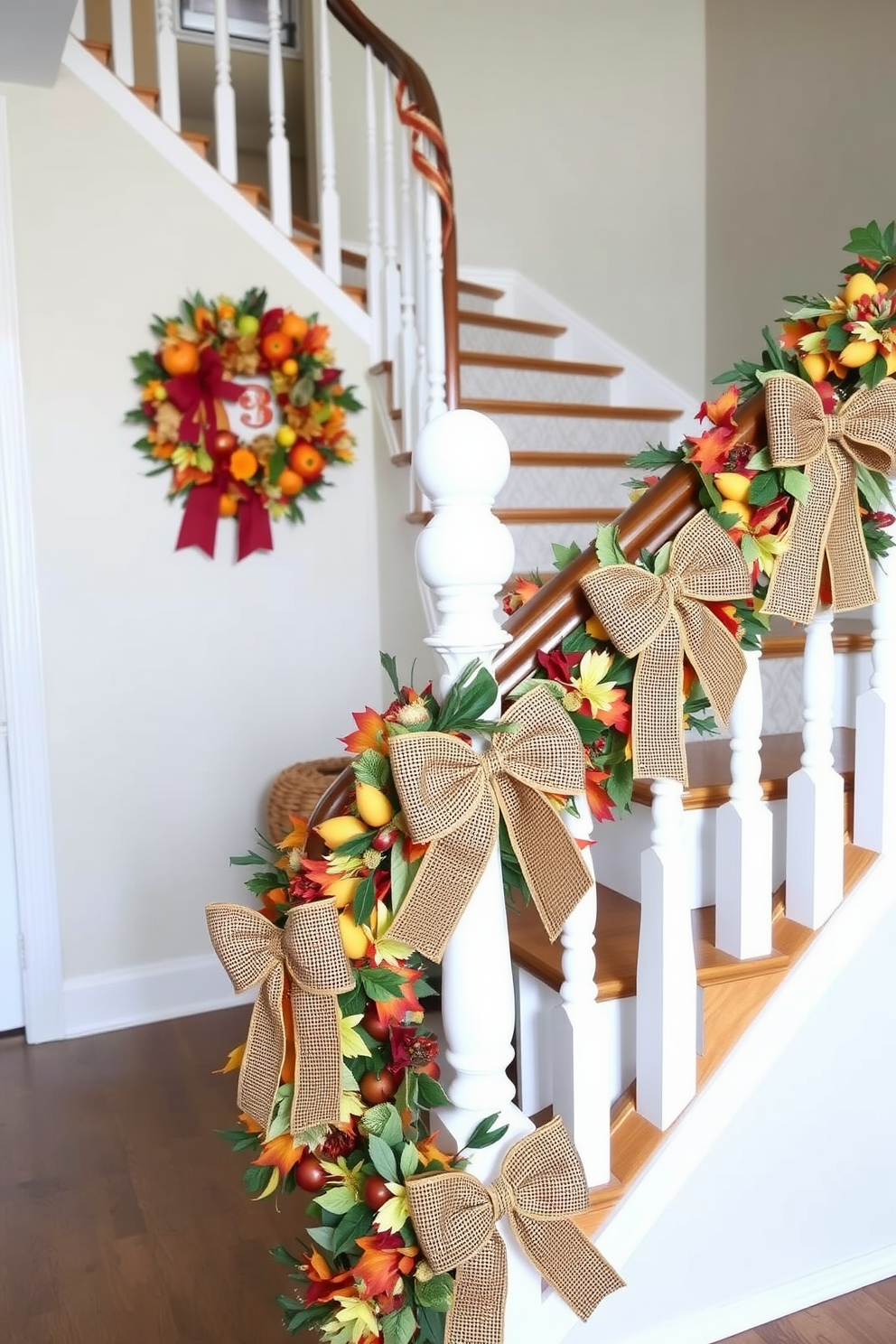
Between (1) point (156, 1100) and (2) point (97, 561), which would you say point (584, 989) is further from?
(2) point (97, 561)

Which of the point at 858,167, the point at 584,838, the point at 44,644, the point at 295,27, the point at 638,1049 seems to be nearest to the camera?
the point at 584,838

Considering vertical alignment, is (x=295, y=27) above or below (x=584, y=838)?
above

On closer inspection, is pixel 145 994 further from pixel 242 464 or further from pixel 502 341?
pixel 502 341

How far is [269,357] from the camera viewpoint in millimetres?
2734

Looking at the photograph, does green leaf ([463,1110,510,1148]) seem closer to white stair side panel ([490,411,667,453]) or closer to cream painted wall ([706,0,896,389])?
white stair side panel ([490,411,667,453])

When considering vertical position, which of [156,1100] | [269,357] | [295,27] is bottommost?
[156,1100]

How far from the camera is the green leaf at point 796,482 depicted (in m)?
1.31

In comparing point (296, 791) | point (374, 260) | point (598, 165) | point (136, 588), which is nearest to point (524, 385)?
point (374, 260)

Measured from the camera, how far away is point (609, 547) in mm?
1237

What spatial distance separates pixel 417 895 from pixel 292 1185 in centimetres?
38

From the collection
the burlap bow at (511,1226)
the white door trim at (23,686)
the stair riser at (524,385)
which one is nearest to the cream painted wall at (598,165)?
the stair riser at (524,385)

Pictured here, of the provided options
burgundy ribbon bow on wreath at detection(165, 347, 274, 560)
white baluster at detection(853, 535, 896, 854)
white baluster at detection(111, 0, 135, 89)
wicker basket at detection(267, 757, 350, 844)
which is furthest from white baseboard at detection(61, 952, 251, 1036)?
white baluster at detection(111, 0, 135, 89)

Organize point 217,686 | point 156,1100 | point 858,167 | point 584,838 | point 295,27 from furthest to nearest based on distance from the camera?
1. point 295,27
2. point 858,167
3. point 217,686
4. point 156,1100
5. point 584,838

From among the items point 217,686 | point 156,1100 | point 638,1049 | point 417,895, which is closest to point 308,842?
point 417,895
